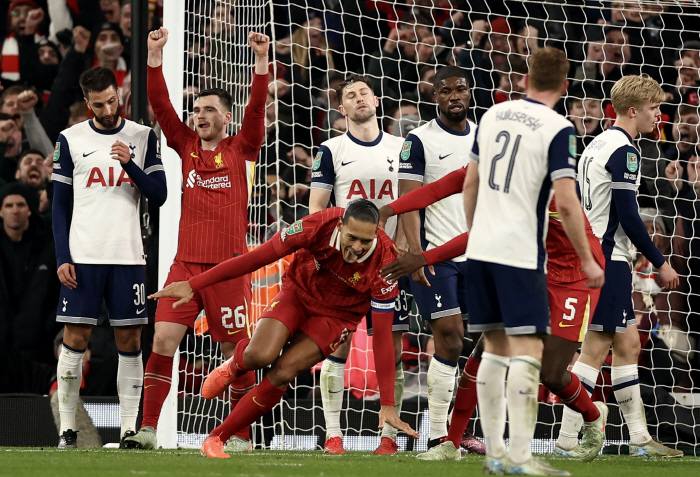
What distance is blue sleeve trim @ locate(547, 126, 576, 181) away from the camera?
3707mm

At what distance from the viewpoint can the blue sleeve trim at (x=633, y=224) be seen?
522cm

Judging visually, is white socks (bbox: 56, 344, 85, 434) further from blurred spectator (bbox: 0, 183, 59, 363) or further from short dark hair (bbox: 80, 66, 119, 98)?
blurred spectator (bbox: 0, 183, 59, 363)

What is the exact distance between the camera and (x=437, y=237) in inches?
222

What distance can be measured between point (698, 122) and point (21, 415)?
5.95 metres

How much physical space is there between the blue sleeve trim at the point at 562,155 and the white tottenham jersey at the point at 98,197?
9.15 ft

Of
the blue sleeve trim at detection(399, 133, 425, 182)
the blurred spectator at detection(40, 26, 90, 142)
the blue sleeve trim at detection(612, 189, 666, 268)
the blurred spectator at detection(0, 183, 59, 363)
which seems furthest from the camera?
the blurred spectator at detection(40, 26, 90, 142)

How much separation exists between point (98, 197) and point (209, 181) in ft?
2.12

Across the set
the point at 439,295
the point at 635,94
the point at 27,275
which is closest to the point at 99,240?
the point at 439,295

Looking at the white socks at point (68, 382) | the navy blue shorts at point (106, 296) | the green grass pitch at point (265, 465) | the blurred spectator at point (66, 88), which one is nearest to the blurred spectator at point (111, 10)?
the blurred spectator at point (66, 88)

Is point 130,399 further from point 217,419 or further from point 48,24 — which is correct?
point 48,24

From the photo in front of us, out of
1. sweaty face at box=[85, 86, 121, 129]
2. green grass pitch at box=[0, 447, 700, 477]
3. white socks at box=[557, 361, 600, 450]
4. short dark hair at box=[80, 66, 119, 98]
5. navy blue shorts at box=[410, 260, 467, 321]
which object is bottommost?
green grass pitch at box=[0, 447, 700, 477]

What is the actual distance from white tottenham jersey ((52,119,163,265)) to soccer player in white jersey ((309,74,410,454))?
1098 millimetres

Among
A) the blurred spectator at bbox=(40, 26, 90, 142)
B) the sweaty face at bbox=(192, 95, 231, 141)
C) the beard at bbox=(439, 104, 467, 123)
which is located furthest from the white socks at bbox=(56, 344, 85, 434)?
the blurred spectator at bbox=(40, 26, 90, 142)

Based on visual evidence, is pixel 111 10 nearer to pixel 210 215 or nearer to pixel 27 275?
pixel 27 275
